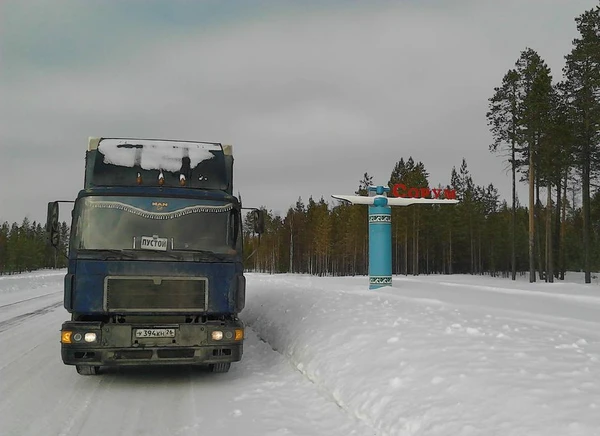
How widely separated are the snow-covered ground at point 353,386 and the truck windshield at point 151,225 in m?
2.09

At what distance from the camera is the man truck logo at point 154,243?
7121 millimetres

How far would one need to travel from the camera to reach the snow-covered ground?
15.0 ft

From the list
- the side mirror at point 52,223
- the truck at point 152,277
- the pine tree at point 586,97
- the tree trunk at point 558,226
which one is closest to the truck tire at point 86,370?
the truck at point 152,277

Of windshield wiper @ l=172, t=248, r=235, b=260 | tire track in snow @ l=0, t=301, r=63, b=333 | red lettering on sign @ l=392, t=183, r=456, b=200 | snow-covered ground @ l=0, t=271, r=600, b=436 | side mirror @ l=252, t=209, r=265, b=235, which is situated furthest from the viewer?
red lettering on sign @ l=392, t=183, r=456, b=200

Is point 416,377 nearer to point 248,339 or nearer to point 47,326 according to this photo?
point 248,339

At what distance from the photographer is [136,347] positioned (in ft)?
22.4

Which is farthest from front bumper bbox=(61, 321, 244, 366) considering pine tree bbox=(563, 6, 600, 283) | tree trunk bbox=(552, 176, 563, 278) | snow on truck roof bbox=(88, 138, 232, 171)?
tree trunk bbox=(552, 176, 563, 278)

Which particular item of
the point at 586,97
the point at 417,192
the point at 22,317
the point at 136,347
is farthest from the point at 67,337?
the point at 586,97

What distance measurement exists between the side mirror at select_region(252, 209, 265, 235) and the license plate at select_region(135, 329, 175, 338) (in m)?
2.32

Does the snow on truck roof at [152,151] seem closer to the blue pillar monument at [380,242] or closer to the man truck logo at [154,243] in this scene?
the man truck logo at [154,243]

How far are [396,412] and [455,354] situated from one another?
5.52ft

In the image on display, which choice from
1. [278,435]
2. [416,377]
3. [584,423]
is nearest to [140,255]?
[278,435]

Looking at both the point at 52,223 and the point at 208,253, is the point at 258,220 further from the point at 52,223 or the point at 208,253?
the point at 52,223

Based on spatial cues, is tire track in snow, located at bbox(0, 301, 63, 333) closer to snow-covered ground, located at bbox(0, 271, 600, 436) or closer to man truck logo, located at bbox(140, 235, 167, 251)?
snow-covered ground, located at bbox(0, 271, 600, 436)
